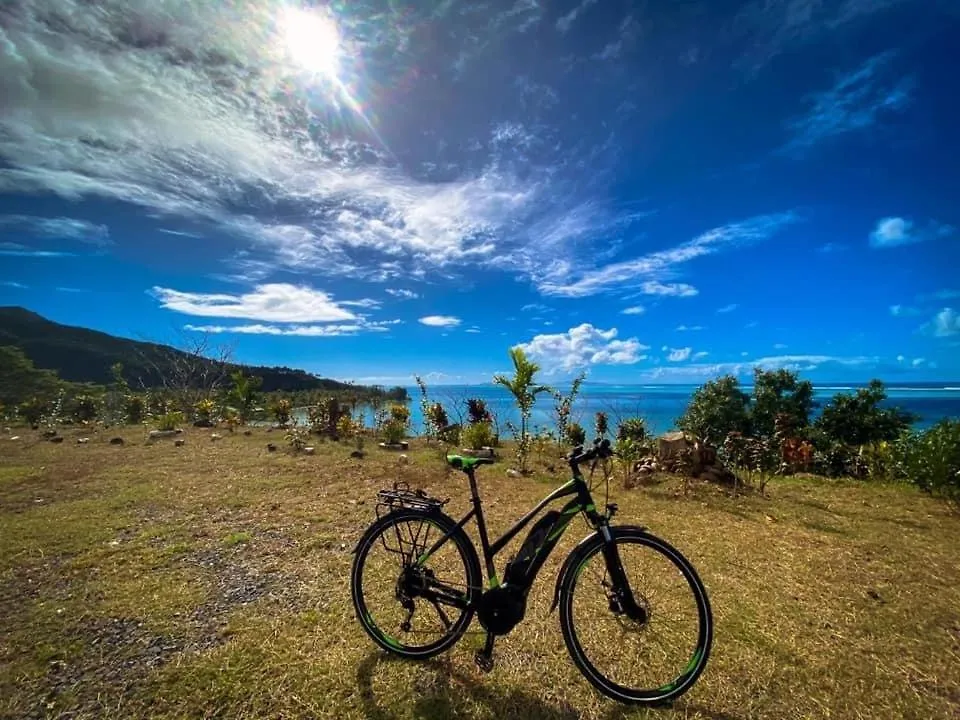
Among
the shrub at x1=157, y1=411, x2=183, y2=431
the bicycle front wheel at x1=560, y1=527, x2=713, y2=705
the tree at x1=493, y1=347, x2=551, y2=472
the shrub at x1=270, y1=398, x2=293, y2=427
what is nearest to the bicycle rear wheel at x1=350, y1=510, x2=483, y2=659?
the bicycle front wheel at x1=560, y1=527, x2=713, y2=705

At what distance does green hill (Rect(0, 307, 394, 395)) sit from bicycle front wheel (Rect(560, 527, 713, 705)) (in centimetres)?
4366

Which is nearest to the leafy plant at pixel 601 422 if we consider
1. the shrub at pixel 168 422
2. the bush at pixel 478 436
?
the bush at pixel 478 436

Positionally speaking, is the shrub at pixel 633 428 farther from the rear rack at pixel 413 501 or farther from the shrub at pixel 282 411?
the shrub at pixel 282 411

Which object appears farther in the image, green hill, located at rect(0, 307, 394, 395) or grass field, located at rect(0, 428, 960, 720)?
green hill, located at rect(0, 307, 394, 395)

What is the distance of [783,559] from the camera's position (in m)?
5.19

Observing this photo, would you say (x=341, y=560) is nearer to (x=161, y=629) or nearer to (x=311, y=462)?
(x=161, y=629)

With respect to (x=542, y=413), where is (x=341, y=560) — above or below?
below

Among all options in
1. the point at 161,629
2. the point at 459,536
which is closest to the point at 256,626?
the point at 161,629

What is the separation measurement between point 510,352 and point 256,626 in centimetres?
1055

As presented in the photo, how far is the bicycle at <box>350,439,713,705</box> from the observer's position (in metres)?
2.84

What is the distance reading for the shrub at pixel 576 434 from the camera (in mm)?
14164

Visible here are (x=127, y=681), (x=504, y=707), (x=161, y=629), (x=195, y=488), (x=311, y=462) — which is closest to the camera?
(x=504, y=707)

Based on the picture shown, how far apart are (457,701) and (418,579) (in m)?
0.76

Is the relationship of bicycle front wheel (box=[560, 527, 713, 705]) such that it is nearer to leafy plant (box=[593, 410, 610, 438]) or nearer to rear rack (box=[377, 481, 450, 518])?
rear rack (box=[377, 481, 450, 518])
